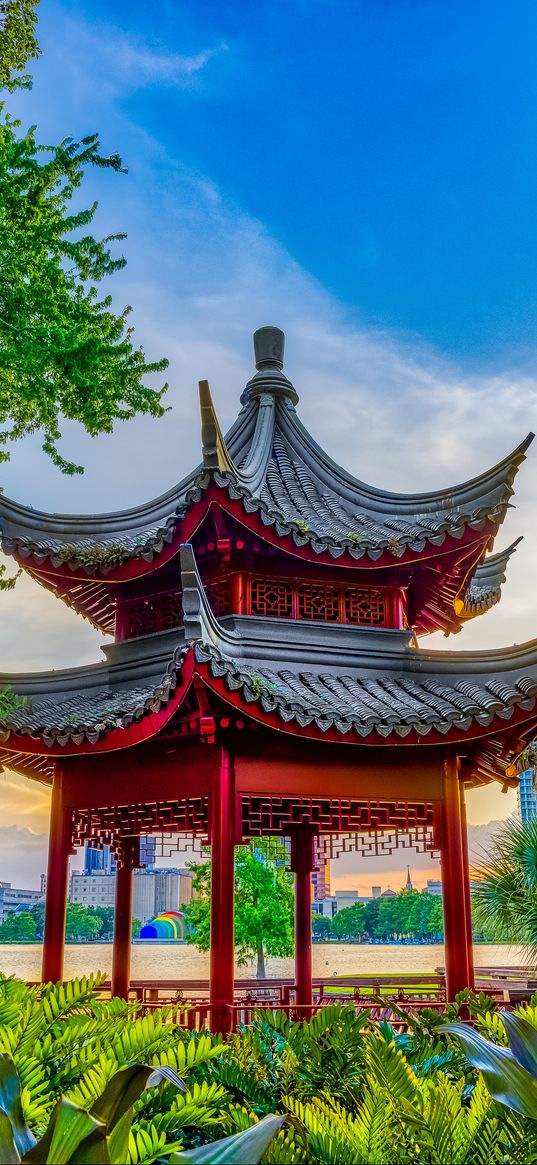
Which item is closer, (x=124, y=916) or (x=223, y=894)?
(x=223, y=894)

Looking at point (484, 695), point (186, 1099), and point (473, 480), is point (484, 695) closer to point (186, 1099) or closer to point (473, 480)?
point (473, 480)

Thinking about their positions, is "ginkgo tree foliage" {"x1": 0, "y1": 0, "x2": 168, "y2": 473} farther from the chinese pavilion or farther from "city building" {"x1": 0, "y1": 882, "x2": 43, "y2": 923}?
"city building" {"x1": 0, "y1": 882, "x2": 43, "y2": 923}

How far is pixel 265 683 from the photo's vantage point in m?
9.25

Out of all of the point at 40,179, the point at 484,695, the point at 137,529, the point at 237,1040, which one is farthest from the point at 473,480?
the point at 237,1040

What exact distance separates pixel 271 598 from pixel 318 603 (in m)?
0.58

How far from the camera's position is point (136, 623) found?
1218 centimetres

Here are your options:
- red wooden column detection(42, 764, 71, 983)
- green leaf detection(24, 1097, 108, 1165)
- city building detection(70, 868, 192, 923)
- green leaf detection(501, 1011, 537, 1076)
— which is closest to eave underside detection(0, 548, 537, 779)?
red wooden column detection(42, 764, 71, 983)

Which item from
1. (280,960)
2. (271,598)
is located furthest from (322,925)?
(271,598)

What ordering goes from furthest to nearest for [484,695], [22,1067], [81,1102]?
1. [484,695]
2. [22,1067]
3. [81,1102]

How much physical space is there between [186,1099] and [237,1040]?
5.49ft

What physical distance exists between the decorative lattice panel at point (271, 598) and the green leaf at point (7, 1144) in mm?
8692

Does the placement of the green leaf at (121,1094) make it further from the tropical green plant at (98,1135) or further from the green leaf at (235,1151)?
the green leaf at (235,1151)

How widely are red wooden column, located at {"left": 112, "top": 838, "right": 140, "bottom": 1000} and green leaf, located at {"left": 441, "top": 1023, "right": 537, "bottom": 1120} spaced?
9.31 meters

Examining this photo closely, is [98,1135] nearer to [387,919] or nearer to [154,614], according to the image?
[154,614]
